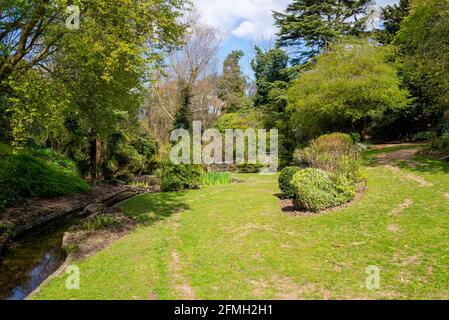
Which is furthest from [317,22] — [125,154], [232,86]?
[125,154]

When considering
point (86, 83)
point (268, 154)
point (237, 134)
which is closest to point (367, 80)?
point (268, 154)

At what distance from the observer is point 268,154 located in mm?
26141

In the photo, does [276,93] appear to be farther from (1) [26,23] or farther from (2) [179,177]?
(1) [26,23]

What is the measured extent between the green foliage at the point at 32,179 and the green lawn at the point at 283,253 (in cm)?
Result: 473

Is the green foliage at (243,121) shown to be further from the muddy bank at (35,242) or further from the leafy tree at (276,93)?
the muddy bank at (35,242)

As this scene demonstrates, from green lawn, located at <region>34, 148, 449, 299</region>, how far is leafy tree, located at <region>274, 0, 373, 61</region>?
22.4 metres

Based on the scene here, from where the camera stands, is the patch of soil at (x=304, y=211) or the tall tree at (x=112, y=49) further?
the patch of soil at (x=304, y=211)

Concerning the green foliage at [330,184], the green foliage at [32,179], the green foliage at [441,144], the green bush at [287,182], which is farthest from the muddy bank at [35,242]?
the green foliage at [441,144]

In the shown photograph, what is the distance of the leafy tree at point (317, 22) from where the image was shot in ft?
98.2

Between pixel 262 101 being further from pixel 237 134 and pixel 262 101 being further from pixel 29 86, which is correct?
pixel 29 86

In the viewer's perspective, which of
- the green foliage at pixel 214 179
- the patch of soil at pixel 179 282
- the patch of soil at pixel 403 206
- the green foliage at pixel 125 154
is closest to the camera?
the patch of soil at pixel 179 282

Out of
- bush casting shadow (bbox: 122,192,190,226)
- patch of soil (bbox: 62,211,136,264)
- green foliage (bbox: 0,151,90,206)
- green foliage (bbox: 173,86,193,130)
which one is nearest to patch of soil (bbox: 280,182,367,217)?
bush casting shadow (bbox: 122,192,190,226)

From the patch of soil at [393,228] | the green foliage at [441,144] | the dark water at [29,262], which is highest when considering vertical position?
the green foliage at [441,144]

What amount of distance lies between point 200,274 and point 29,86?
20.2ft
